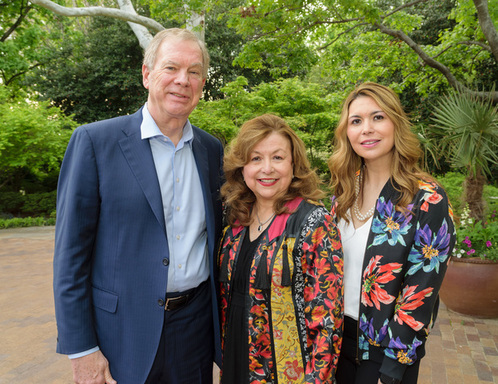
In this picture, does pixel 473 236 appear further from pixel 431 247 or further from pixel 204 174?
pixel 204 174

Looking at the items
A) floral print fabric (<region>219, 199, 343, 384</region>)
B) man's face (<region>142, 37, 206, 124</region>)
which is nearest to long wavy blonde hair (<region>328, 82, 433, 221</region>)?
floral print fabric (<region>219, 199, 343, 384</region>)

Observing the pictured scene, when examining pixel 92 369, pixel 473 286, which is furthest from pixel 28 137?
pixel 473 286

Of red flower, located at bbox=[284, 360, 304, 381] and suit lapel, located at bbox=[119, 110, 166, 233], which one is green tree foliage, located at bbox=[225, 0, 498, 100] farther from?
red flower, located at bbox=[284, 360, 304, 381]

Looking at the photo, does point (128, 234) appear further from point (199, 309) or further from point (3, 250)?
point (3, 250)

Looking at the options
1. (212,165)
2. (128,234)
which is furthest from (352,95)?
(128,234)

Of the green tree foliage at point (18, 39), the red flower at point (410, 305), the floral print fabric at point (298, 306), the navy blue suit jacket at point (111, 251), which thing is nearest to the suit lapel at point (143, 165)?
the navy blue suit jacket at point (111, 251)

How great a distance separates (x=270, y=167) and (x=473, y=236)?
3803mm

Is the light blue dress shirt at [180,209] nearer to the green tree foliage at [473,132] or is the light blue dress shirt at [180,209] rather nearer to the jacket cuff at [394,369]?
the jacket cuff at [394,369]

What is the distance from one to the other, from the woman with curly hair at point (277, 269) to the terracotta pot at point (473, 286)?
3302 millimetres

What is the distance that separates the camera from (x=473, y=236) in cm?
475

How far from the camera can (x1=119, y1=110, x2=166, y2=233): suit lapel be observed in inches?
76.7

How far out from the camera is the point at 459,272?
461 centimetres

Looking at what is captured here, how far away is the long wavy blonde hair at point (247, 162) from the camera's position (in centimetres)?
217

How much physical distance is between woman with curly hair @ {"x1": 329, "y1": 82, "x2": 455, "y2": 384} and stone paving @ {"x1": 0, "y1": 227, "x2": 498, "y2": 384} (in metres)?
1.93
